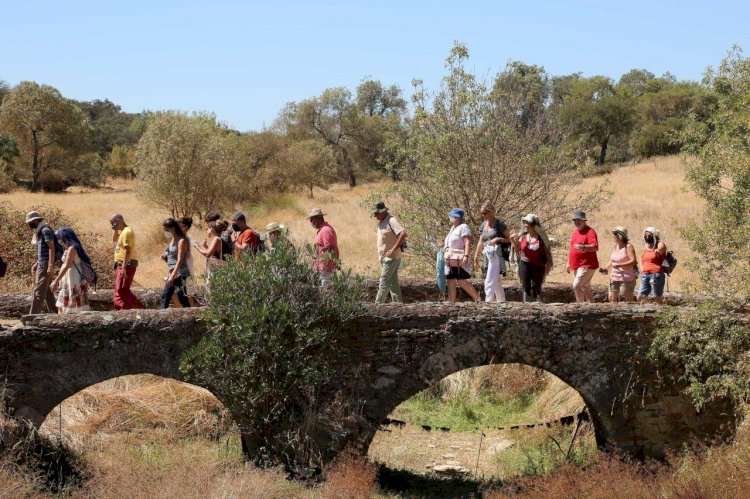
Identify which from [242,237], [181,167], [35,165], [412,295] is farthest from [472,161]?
[35,165]

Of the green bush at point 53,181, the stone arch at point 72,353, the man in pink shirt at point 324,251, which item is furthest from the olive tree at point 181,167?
the stone arch at point 72,353

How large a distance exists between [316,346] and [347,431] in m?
1.00

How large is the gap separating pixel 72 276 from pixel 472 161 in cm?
851

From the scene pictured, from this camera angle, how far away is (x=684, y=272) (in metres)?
18.7

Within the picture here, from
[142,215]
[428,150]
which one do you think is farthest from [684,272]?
[142,215]

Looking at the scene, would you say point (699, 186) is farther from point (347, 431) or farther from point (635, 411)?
point (347, 431)

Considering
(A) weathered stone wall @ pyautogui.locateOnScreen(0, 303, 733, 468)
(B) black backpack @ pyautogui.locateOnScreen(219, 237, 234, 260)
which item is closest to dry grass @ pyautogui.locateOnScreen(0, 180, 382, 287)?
(B) black backpack @ pyautogui.locateOnScreen(219, 237, 234, 260)

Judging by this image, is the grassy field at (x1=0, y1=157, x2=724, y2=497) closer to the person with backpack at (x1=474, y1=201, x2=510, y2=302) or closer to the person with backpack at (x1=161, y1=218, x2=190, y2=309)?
the person with backpack at (x1=161, y1=218, x2=190, y2=309)

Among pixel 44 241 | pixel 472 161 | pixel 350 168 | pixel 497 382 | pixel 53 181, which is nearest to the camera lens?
pixel 44 241

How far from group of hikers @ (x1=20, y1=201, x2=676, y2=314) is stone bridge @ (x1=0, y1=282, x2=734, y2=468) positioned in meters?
1.64

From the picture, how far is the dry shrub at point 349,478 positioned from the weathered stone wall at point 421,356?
188 millimetres

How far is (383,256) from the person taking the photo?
38.7ft

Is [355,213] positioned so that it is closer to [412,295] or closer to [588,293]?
[412,295]

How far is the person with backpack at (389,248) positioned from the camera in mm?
11719
